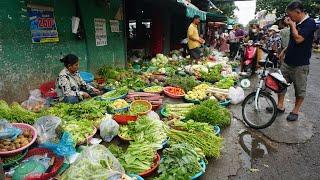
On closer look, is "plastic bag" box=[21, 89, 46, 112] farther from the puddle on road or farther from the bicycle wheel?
the bicycle wheel

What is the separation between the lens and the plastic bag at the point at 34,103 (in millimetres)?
5852

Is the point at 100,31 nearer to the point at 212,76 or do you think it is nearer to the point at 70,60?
the point at 70,60

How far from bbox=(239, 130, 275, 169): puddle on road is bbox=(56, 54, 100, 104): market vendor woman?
3.54 m

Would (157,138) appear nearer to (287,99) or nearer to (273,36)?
(287,99)

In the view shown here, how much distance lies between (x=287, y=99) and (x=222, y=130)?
3580 millimetres

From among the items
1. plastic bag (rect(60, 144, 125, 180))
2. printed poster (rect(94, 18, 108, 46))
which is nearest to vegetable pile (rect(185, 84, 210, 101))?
printed poster (rect(94, 18, 108, 46))

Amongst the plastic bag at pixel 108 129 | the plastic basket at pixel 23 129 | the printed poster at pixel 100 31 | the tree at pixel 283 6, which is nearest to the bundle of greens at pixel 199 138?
the plastic bag at pixel 108 129

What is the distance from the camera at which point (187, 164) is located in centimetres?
372

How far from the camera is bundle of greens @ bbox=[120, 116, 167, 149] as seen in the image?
453 centimetres

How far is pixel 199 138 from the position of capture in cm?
464

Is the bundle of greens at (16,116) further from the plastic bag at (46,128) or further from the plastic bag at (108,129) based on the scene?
the plastic bag at (108,129)

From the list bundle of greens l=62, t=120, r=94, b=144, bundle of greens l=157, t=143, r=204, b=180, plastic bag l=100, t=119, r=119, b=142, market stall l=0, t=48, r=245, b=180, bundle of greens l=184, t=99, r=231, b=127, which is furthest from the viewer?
bundle of greens l=184, t=99, r=231, b=127

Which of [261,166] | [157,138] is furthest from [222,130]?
[157,138]

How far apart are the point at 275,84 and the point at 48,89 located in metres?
5.31
